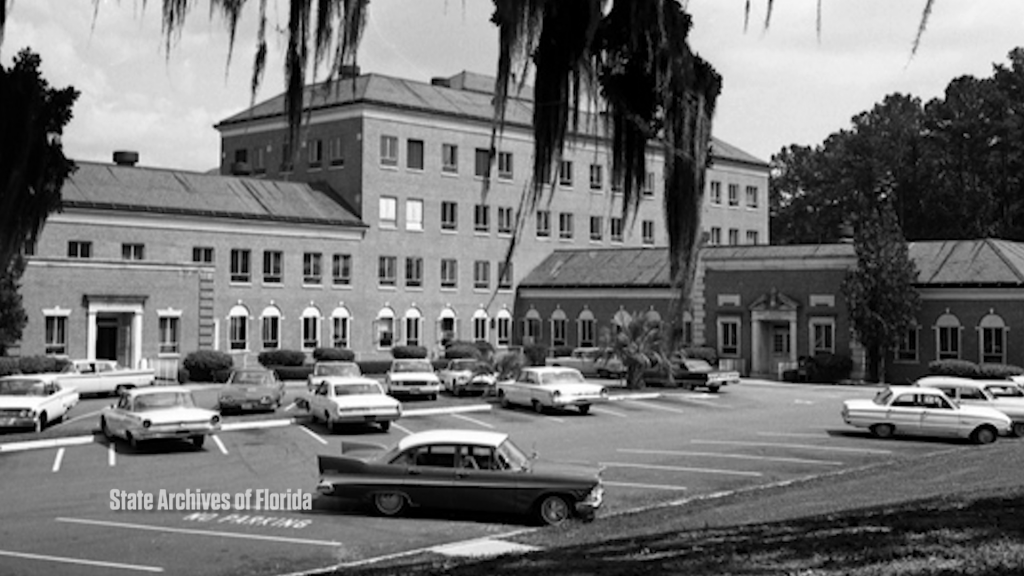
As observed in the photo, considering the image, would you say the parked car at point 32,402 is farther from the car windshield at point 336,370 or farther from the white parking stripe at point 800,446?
the white parking stripe at point 800,446

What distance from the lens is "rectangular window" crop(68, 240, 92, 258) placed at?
47656 millimetres

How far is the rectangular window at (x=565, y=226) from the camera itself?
68375 mm

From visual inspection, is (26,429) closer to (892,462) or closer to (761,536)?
(892,462)

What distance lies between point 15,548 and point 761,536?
31.3ft

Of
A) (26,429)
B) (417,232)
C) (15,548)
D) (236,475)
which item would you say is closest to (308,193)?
(417,232)

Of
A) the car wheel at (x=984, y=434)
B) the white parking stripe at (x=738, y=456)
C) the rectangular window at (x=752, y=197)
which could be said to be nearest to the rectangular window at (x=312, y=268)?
the white parking stripe at (x=738, y=456)

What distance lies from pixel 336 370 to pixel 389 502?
20957mm

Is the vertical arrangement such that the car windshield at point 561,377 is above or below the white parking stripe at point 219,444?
above

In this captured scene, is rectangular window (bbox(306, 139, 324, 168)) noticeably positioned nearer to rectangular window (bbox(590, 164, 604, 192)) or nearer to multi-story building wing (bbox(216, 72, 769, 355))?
multi-story building wing (bbox(216, 72, 769, 355))

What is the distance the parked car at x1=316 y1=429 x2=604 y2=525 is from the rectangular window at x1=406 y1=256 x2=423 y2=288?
1724 inches

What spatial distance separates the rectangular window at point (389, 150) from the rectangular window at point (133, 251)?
14414 mm

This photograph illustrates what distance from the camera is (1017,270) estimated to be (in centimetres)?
4622

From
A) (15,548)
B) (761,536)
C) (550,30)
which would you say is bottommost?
(15,548)

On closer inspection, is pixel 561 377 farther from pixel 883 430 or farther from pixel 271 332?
pixel 271 332
